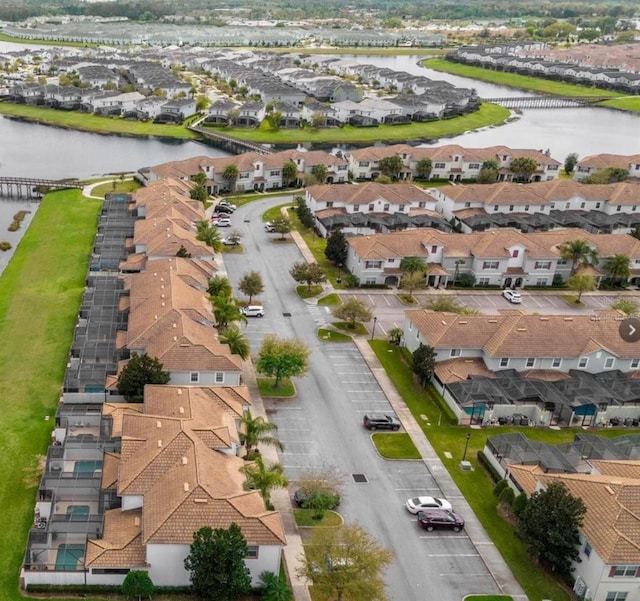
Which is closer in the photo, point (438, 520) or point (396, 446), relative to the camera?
point (438, 520)

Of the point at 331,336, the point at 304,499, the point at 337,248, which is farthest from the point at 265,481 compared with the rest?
the point at 337,248

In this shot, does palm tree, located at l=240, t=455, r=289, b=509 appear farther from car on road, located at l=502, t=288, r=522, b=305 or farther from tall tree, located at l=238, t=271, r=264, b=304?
car on road, located at l=502, t=288, r=522, b=305

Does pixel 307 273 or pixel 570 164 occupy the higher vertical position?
pixel 307 273

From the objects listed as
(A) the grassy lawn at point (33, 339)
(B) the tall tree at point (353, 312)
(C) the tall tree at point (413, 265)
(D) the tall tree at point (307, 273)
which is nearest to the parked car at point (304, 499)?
(A) the grassy lawn at point (33, 339)

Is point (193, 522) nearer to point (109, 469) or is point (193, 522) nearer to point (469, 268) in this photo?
point (109, 469)

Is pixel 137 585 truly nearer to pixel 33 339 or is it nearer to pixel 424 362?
pixel 424 362

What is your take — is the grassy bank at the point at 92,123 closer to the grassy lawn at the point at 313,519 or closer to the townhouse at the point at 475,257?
the townhouse at the point at 475,257

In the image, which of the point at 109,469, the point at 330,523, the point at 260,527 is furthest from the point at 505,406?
the point at 109,469
